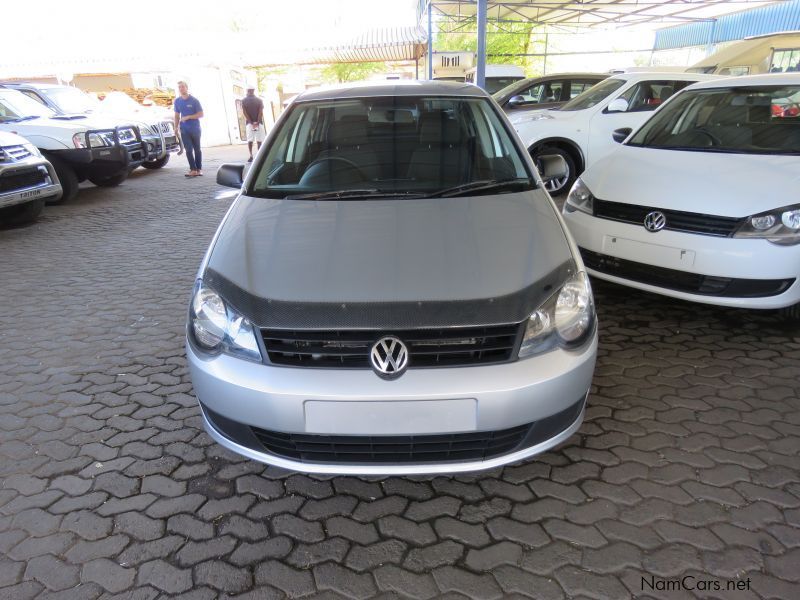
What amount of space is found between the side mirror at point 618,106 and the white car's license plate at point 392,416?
6.62m

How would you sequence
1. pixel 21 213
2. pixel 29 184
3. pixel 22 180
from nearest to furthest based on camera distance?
pixel 22 180
pixel 29 184
pixel 21 213

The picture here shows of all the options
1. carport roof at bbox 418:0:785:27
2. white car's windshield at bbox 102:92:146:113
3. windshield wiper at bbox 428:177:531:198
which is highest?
carport roof at bbox 418:0:785:27

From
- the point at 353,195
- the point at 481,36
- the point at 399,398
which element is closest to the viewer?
the point at 399,398

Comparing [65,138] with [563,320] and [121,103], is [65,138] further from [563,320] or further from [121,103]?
[563,320]

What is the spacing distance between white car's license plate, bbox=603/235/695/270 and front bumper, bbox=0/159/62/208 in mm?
6905

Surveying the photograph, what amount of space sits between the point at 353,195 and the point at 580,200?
1.97 m

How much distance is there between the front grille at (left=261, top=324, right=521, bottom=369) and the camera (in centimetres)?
175

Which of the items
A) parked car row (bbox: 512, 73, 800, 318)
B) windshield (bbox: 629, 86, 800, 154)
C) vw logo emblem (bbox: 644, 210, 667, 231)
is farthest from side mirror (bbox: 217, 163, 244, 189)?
windshield (bbox: 629, 86, 800, 154)

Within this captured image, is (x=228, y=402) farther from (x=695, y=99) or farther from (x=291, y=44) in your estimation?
(x=291, y=44)

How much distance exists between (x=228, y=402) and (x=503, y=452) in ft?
3.30

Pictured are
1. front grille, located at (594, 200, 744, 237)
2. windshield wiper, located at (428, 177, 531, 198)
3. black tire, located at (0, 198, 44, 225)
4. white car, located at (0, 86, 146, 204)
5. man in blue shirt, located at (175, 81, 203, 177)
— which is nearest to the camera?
windshield wiper, located at (428, 177, 531, 198)

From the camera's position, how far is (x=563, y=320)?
6.23ft

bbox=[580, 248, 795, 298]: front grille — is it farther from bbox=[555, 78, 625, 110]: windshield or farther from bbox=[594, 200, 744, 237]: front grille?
bbox=[555, 78, 625, 110]: windshield

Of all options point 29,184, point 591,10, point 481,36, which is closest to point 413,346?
point 29,184
